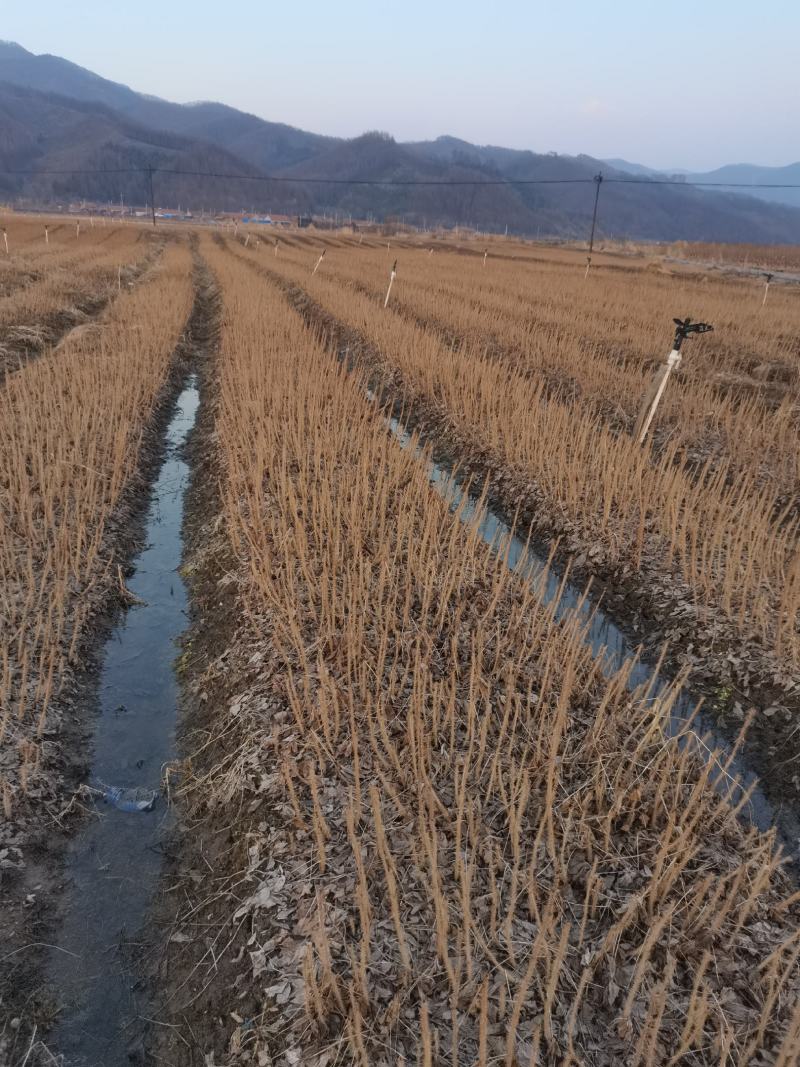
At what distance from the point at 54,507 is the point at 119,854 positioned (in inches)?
142

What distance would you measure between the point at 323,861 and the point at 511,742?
3.28 ft

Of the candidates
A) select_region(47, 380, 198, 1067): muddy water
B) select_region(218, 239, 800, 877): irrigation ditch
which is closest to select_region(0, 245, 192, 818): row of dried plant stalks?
select_region(47, 380, 198, 1067): muddy water

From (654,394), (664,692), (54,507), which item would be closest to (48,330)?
(54,507)

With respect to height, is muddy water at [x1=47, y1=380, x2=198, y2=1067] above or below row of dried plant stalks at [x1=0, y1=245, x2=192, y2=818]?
below

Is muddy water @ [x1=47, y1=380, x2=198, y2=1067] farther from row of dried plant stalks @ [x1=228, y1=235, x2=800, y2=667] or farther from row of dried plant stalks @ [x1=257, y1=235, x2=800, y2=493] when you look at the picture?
row of dried plant stalks @ [x1=257, y1=235, x2=800, y2=493]

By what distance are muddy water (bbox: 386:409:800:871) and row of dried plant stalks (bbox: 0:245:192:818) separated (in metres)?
2.98

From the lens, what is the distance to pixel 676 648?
4633 millimetres

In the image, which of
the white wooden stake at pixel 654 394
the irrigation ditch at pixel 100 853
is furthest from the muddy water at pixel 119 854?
the white wooden stake at pixel 654 394

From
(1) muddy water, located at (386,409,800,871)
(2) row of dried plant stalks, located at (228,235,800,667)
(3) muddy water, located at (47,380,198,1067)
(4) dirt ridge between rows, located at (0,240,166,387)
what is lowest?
(3) muddy water, located at (47,380,198,1067)

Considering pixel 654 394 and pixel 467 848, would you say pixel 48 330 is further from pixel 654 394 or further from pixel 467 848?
pixel 467 848

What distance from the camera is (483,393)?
8648 millimetres

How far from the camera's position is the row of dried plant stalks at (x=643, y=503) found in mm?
4691

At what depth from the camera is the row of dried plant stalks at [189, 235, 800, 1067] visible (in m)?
2.16

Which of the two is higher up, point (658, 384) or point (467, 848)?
point (658, 384)
